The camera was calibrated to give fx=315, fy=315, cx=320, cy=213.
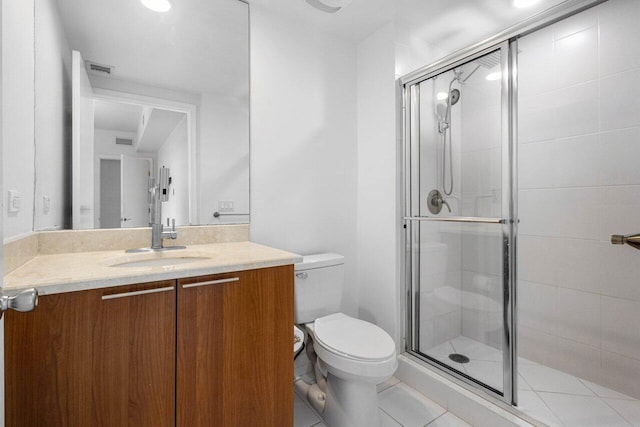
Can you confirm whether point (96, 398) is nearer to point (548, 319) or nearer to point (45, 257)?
point (45, 257)

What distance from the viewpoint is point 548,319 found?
198 cm

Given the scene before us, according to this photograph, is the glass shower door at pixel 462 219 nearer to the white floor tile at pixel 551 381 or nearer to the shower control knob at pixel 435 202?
the shower control knob at pixel 435 202

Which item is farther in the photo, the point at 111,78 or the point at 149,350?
the point at 111,78

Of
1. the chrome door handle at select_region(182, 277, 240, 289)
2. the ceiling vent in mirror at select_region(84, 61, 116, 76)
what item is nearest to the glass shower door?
the chrome door handle at select_region(182, 277, 240, 289)

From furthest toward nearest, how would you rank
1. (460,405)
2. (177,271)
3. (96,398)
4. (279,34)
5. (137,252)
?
(279,34) → (460,405) → (137,252) → (177,271) → (96,398)

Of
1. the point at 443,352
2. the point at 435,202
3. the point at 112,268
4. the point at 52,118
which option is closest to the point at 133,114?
the point at 52,118

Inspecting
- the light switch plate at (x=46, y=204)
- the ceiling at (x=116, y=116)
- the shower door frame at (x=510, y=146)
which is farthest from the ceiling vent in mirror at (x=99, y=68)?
the shower door frame at (x=510, y=146)

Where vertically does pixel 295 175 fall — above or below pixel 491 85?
below

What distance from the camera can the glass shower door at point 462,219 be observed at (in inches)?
61.1

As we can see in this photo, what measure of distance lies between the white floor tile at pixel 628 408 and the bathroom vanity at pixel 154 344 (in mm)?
1634

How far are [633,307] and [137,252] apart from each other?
2.51 meters

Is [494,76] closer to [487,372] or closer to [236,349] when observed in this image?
[487,372]

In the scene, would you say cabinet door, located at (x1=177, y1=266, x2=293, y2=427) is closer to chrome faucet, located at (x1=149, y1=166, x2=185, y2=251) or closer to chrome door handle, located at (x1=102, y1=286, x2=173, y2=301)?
chrome door handle, located at (x1=102, y1=286, x2=173, y2=301)

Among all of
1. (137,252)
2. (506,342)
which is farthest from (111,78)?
(506,342)
